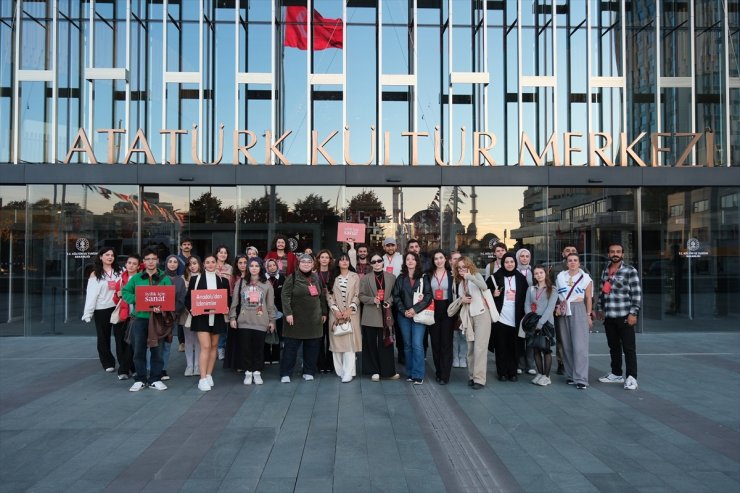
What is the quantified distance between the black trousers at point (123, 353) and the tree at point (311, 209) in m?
5.19

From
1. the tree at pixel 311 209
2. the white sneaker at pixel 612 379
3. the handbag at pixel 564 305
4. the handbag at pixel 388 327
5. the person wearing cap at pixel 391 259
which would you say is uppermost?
the tree at pixel 311 209

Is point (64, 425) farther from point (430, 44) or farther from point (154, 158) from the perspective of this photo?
point (430, 44)

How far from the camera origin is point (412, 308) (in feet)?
24.9

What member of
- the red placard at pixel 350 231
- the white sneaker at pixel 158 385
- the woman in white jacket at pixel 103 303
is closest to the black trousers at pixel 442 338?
the red placard at pixel 350 231

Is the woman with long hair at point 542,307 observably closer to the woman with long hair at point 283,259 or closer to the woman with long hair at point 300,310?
the woman with long hair at point 300,310

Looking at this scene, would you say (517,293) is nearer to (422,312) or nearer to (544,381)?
(544,381)

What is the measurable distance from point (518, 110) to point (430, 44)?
2.80 meters

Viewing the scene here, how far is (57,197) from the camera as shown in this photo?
12.1m

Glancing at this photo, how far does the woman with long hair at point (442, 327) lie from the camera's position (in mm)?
7602

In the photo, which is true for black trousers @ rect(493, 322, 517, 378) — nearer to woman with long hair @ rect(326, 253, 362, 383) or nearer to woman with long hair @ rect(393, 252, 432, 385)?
woman with long hair @ rect(393, 252, 432, 385)

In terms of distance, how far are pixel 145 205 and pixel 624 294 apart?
10145 mm

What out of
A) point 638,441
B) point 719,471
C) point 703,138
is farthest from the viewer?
point 703,138

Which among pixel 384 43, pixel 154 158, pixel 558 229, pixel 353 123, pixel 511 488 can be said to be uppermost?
pixel 384 43

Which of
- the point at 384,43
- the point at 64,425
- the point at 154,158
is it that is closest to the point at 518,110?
the point at 384,43
